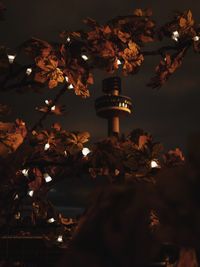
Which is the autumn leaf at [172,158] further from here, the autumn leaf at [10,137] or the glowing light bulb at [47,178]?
the autumn leaf at [10,137]

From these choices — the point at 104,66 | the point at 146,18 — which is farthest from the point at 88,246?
the point at 146,18

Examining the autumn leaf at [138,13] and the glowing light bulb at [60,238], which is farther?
the glowing light bulb at [60,238]

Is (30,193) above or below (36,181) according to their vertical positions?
below

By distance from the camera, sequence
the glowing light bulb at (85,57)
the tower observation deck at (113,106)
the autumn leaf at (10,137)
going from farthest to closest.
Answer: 1. the tower observation deck at (113,106)
2. the glowing light bulb at (85,57)
3. the autumn leaf at (10,137)

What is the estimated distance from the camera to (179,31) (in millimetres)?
4129

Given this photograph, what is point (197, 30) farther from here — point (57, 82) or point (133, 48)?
point (57, 82)

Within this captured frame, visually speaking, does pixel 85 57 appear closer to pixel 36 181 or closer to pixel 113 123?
pixel 36 181

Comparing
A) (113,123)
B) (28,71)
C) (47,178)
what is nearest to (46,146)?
(47,178)

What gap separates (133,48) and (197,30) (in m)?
0.71

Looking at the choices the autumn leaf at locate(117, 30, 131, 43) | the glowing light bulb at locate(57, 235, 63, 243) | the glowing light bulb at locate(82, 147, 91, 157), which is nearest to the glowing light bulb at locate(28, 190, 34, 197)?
the glowing light bulb at locate(82, 147, 91, 157)

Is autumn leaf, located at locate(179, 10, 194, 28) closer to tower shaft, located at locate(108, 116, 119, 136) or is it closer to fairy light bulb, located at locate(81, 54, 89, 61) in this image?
fairy light bulb, located at locate(81, 54, 89, 61)

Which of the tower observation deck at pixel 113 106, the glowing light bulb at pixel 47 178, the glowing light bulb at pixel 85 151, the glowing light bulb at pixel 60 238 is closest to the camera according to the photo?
the glowing light bulb at pixel 85 151

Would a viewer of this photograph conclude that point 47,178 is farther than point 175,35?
Yes

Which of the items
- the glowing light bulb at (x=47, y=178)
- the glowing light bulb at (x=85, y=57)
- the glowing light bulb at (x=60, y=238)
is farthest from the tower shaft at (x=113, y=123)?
the glowing light bulb at (x=85, y=57)
